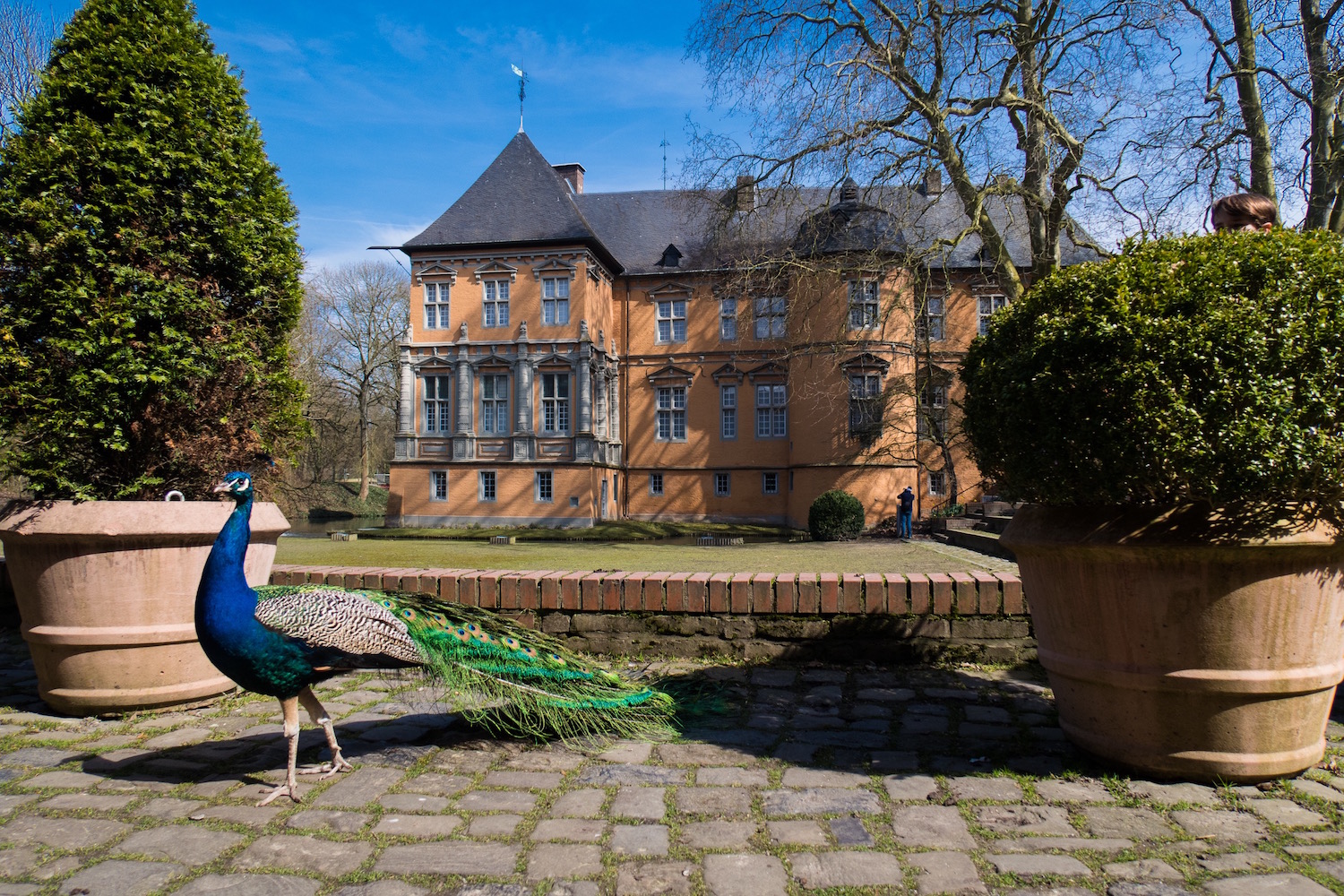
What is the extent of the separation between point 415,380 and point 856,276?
1915 centimetres

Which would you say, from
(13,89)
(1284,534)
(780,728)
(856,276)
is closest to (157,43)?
(780,728)

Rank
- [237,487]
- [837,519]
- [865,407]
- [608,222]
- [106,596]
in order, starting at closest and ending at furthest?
1. [237,487]
2. [106,596]
3. [837,519]
4. [865,407]
5. [608,222]

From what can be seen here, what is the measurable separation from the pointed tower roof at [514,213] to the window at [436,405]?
4706 millimetres

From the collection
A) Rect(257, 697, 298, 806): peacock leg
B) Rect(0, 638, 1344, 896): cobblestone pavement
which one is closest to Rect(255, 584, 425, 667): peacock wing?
Rect(257, 697, 298, 806): peacock leg

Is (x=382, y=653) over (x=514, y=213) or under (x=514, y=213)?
under

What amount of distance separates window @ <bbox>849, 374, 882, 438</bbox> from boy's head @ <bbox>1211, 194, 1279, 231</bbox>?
2088 cm

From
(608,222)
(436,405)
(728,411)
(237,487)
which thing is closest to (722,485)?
(728,411)

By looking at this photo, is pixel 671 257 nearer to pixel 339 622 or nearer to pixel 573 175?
pixel 573 175

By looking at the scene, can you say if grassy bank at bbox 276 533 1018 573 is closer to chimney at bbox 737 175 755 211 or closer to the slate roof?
chimney at bbox 737 175 755 211

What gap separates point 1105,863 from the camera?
252cm

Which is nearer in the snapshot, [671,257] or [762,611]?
[762,611]

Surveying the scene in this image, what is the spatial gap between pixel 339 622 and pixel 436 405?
1042 inches

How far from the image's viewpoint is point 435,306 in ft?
94.2

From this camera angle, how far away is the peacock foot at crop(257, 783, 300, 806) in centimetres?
307
